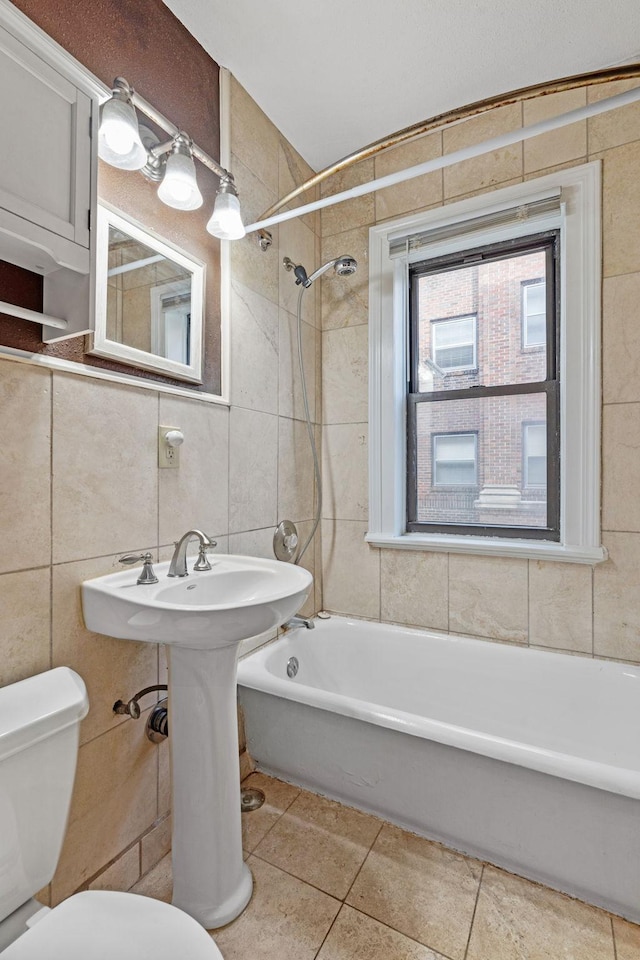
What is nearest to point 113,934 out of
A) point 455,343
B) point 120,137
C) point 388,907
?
point 388,907

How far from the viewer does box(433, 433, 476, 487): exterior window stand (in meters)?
2.06

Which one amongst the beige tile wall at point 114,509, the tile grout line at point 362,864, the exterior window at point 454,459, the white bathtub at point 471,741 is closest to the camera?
the beige tile wall at point 114,509

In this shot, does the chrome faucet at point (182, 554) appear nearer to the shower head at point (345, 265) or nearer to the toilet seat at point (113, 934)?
the toilet seat at point (113, 934)

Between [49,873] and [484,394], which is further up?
[484,394]

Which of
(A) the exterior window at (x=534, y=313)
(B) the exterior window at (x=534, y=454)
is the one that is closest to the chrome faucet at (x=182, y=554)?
(B) the exterior window at (x=534, y=454)

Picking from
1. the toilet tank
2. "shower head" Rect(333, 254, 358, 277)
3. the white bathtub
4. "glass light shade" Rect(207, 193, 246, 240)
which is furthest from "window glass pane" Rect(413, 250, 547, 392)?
the toilet tank

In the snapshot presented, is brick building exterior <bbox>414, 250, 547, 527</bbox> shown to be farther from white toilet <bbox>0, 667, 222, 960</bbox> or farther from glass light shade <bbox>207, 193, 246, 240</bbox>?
white toilet <bbox>0, 667, 222, 960</bbox>

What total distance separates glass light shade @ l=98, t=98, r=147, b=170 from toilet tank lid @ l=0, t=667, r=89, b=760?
1227mm

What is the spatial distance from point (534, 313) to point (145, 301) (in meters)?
1.56

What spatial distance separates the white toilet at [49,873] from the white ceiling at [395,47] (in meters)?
2.02

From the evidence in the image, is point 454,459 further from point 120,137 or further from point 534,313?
point 120,137

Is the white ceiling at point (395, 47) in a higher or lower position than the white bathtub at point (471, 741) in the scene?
higher

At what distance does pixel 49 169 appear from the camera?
0.90 m

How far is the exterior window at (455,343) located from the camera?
2070mm
